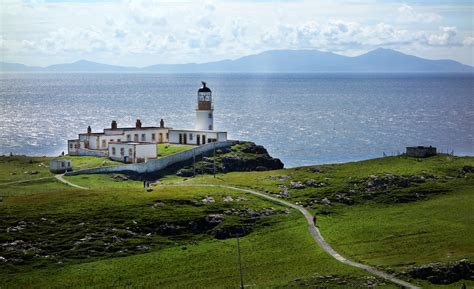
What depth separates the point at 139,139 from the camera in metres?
132

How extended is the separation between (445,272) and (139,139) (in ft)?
233

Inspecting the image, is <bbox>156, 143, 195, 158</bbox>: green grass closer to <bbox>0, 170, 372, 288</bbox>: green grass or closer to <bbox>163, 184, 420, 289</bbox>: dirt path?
<bbox>163, 184, 420, 289</bbox>: dirt path

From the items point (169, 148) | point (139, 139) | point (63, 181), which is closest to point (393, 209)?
point (63, 181)

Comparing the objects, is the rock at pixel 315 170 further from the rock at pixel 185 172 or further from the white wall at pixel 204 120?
the white wall at pixel 204 120

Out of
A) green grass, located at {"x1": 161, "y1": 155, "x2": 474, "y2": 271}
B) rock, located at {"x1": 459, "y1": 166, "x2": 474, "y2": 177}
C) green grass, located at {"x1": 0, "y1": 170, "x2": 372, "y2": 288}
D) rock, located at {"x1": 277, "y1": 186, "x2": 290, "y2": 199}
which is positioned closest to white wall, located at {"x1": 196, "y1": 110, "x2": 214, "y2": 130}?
green grass, located at {"x1": 161, "y1": 155, "x2": 474, "y2": 271}

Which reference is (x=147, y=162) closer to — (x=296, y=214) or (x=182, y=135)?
(x=182, y=135)

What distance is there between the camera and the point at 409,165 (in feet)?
369

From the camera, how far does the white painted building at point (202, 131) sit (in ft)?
428

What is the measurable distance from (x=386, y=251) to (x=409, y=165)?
3568 cm

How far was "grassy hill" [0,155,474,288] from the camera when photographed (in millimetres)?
74875

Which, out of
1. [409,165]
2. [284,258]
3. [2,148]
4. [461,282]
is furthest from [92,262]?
[2,148]

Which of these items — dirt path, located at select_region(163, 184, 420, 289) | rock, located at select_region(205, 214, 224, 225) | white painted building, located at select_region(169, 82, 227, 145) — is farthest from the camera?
white painted building, located at select_region(169, 82, 227, 145)

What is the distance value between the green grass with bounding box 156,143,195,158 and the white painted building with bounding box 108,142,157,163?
1820 millimetres

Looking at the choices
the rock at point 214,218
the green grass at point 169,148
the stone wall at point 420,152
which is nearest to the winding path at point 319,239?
the rock at point 214,218
